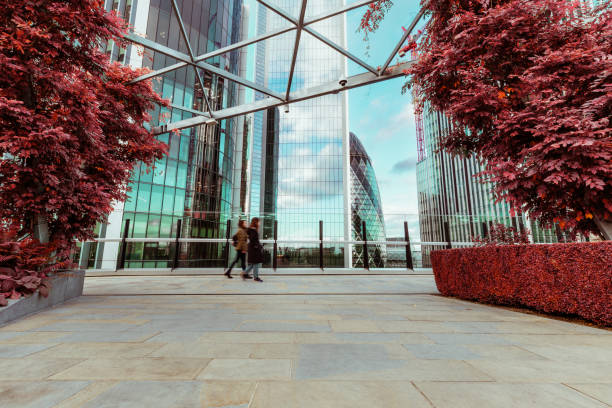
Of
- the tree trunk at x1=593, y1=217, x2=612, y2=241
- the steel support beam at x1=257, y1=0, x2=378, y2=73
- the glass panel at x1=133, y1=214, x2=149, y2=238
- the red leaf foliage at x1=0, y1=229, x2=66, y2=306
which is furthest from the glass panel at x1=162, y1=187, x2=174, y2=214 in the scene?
the tree trunk at x1=593, y1=217, x2=612, y2=241

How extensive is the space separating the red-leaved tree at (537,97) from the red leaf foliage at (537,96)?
1 centimetres

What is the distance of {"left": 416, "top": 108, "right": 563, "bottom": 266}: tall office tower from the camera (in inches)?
469

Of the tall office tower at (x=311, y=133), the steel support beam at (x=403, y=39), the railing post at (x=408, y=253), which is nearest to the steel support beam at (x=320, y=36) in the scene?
the steel support beam at (x=403, y=39)

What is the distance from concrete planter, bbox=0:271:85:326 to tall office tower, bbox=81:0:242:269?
656 centimetres

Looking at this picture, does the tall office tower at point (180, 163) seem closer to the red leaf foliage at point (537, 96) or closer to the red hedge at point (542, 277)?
the red hedge at point (542, 277)

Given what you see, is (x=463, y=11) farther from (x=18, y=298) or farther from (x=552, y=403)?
(x=18, y=298)

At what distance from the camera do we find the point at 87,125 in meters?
4.42

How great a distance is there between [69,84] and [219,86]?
73.7ft

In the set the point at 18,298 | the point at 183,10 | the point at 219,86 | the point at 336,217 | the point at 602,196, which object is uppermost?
the point at 183,10

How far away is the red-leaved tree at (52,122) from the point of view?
3.77m

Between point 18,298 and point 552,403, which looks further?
point 18,298

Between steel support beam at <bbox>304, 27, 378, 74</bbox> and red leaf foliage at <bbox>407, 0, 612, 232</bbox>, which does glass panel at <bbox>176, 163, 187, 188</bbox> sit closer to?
steel support beam at <bbox>304, 27, 378, 74</bbox>

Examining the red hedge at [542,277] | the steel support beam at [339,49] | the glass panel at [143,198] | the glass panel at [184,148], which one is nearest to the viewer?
the red hedge at [542,277]

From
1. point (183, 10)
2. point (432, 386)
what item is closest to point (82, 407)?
point (432, 386)
